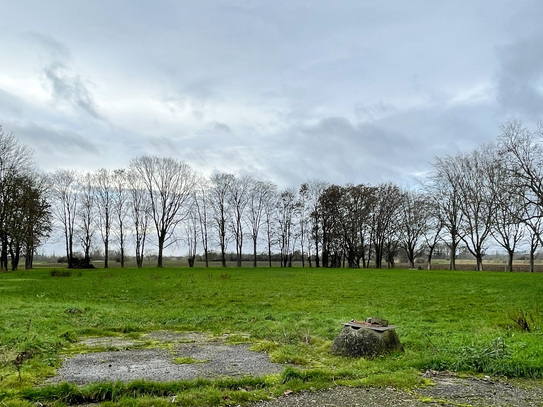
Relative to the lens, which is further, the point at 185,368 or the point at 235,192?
the point at 235,192

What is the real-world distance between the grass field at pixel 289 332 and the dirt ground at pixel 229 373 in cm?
32

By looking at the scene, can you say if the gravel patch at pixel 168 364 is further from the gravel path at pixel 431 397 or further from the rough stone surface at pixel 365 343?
the gravel path at pixel 431 397

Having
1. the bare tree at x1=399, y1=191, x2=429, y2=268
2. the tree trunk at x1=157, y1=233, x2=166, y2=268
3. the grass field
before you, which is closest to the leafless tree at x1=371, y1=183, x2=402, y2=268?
the bare tree at x1=399, y1=191, x2=429, y2=268

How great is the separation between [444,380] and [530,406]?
1261 mm

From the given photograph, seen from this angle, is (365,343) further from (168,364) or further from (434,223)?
(434,223)

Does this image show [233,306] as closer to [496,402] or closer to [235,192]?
[496,402]

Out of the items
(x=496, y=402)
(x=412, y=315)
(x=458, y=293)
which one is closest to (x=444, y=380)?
(x=496, y=402)

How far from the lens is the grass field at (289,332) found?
540 cm

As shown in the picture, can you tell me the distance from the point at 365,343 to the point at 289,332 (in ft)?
9.22

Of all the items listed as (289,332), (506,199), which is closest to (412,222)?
(506,199)

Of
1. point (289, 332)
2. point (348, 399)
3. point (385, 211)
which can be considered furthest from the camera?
point (385, 211)

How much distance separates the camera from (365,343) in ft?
23.7

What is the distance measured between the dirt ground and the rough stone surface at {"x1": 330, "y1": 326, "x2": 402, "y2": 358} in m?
1.05

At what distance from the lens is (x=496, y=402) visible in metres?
4.97
